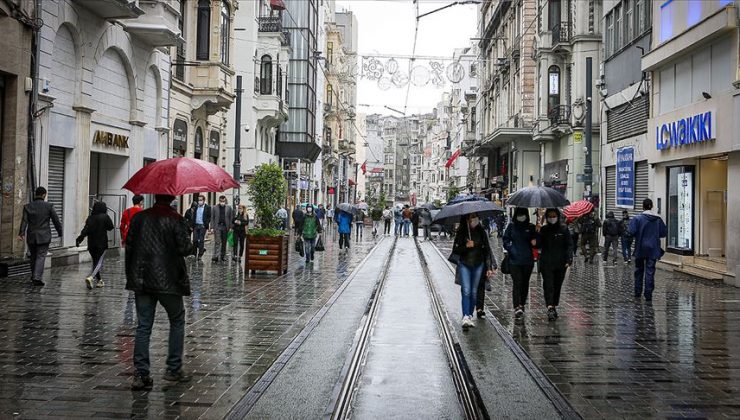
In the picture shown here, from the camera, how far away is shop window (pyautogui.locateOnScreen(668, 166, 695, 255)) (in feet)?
66.8

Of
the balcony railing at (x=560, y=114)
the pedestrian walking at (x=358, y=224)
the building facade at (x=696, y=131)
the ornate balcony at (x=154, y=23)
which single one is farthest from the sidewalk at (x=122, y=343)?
the balcony railing at (x=560, y=114)

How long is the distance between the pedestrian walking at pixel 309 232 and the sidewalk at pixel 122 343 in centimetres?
505

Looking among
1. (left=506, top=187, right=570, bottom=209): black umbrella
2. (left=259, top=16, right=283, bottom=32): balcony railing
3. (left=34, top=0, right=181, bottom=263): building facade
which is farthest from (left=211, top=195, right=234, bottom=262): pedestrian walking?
(left=259, top=16, right=283, bottom=32): balcony railing

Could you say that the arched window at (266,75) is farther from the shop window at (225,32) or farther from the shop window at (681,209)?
the shop window at (681,209)

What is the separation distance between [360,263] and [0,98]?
33.8 ft

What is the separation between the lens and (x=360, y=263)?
2178 centimetres

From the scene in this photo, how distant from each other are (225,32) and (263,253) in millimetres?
16362

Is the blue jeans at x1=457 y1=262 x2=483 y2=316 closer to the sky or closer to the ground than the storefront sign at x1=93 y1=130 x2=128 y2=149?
closer to the ground

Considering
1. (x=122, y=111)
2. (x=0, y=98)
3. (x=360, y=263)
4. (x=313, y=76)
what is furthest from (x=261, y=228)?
(x=313, y=76)

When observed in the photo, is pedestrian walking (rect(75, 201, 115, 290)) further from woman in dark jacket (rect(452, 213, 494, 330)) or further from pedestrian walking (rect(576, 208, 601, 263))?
pedestrian walking (rect(576, 208, 601, 263))

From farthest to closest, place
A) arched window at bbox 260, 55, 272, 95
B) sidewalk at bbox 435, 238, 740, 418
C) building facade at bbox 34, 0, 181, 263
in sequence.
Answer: arched window at bbox 260, 55, 272, 95, building facade at bbox 34, 0, 181, 263, sidewalk at bbox 435, 238, 740, 418

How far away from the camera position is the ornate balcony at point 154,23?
21.8 m

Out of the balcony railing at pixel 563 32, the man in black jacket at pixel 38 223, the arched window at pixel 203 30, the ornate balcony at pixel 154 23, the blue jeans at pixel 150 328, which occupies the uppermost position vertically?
the balcony railing at pixel 563 32

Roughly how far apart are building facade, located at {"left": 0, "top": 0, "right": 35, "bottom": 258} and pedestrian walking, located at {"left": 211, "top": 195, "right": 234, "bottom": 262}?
5.00 meters
